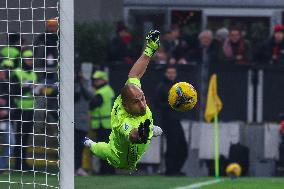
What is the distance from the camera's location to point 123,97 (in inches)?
467

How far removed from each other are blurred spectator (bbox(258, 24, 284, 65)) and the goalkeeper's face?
8.47 m

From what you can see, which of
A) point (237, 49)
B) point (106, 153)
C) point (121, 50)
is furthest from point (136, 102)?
point (121, 50)

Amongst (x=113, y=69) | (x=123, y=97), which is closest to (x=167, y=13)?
(x=113, y=69)

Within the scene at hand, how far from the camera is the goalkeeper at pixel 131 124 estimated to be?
11.2 metres

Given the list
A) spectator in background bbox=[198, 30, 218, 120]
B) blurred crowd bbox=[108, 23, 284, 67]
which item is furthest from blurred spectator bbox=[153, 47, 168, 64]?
spectator in background bbox=[198, 30, 218, 120]

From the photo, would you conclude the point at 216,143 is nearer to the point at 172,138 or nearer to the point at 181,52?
the point at 172,138

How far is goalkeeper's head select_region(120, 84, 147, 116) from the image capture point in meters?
11.7

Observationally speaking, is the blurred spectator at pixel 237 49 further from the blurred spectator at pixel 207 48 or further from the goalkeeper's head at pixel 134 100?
the goalkeeper's head at pixel 134 100

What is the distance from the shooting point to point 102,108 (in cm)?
1952

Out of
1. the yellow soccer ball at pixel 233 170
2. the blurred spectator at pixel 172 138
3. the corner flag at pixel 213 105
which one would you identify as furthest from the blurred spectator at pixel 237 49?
the yellow soccer ball at pixel 233 170

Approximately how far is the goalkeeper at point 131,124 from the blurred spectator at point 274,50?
7.76m

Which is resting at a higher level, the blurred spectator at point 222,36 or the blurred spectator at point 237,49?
the blurred spectator at point 222,36

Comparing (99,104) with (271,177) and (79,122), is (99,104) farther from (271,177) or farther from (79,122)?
(271,177)

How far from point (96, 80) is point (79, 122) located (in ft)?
2.78
